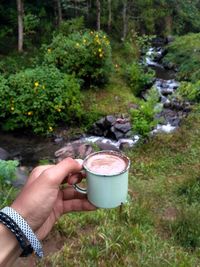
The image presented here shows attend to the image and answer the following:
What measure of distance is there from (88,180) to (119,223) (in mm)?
2526

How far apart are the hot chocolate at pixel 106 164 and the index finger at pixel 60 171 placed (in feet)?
0.28

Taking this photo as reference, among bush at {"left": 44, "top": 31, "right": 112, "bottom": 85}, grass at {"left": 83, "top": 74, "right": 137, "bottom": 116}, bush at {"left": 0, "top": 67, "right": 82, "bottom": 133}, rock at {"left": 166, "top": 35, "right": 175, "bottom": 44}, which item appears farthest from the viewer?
rock at {"left": 166, "top": 35, "right": 175, "bottom": 44}

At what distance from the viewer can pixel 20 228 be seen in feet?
6.70

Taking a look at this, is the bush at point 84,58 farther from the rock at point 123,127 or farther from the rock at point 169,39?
the rock at point 169,39

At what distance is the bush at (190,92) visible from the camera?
11.7m

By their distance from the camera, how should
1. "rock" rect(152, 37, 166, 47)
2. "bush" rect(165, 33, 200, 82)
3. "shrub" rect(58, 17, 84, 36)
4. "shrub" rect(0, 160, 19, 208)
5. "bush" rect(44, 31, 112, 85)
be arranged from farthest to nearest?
"rock" rect(152, 37, 166, 47) → "bush" rect(165, 33, 200, 82) → "shrub" rect(58, 17, 84, 36) → "bush" rect(44, 31, 112, 85) → "shrub" rect(0, 160, 19, 208)

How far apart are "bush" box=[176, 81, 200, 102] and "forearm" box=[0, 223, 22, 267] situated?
10219 mm

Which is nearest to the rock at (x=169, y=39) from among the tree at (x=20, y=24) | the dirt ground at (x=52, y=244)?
the tree at (x=20, y=24)

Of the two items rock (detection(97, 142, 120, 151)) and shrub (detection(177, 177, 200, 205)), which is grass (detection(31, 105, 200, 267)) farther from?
rock (detection(97, 142, 120, 151))

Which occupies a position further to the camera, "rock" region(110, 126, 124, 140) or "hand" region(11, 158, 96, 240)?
"rock" region(110, 126, 124, 140)

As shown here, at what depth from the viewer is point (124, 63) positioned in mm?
14492

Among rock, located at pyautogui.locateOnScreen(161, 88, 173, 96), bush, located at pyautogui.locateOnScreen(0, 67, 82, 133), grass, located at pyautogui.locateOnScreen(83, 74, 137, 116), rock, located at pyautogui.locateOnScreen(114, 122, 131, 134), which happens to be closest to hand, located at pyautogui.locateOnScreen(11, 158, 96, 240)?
rock, located at pyautogui.locateOnScreen(114, 122, 131, 134)

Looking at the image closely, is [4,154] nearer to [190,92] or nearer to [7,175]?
[7,175]

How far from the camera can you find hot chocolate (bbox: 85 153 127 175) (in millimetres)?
2271
